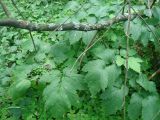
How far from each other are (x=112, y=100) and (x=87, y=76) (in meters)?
0.31

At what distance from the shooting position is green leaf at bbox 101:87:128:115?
2.87 metres

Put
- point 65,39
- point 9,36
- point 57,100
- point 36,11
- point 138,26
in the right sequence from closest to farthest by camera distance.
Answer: point 57,100 → point 138,26 → point 65,39 → point 9,36 → point 36,11

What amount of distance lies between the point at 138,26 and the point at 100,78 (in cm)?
72

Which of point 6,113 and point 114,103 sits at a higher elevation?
point 114,103

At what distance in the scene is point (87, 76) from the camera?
113 inches

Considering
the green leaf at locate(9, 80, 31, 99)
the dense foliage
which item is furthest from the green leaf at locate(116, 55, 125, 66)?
the green leaf at locate(9, 80, 31, 99)

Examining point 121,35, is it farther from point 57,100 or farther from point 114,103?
point 57,100

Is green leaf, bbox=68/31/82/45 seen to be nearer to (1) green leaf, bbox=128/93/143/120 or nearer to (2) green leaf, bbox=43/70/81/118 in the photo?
(2) green leaf, bbox=43/70/81/118

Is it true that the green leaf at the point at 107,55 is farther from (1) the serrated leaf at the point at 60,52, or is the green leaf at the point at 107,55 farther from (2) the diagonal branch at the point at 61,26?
(1) the serrated leaf at the point at 60,52

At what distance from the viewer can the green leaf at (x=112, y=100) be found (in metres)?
2.87

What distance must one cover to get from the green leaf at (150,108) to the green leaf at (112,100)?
21cm

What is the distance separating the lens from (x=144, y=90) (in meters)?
3.01

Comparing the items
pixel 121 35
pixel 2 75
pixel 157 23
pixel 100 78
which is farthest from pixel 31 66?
pixel 157 23

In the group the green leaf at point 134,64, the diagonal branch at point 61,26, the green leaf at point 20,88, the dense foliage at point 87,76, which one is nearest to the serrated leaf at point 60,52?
the dense foliage at point 87,76
